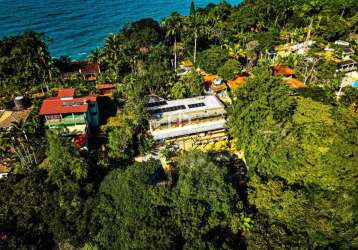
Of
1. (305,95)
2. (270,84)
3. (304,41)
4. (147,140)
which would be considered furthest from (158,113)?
(304,41)

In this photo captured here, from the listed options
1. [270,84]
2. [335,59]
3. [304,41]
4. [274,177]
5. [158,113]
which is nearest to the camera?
[274,177]

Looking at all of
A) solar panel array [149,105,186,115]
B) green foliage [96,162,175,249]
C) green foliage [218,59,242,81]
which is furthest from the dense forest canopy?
green foliage [218,59,242,81]

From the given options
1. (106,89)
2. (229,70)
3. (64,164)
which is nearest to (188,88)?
(229,70)

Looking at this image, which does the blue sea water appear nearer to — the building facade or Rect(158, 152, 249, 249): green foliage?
the building facade

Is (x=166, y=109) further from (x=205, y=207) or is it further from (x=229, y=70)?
(x=205, y=207)

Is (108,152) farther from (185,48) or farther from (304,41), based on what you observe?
(304,41)

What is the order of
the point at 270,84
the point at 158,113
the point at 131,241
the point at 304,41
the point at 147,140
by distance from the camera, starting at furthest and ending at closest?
the point at 304,41 → the point at 158,113 → the point at 147,140 → the point at 270,84 → the point at 131,241
